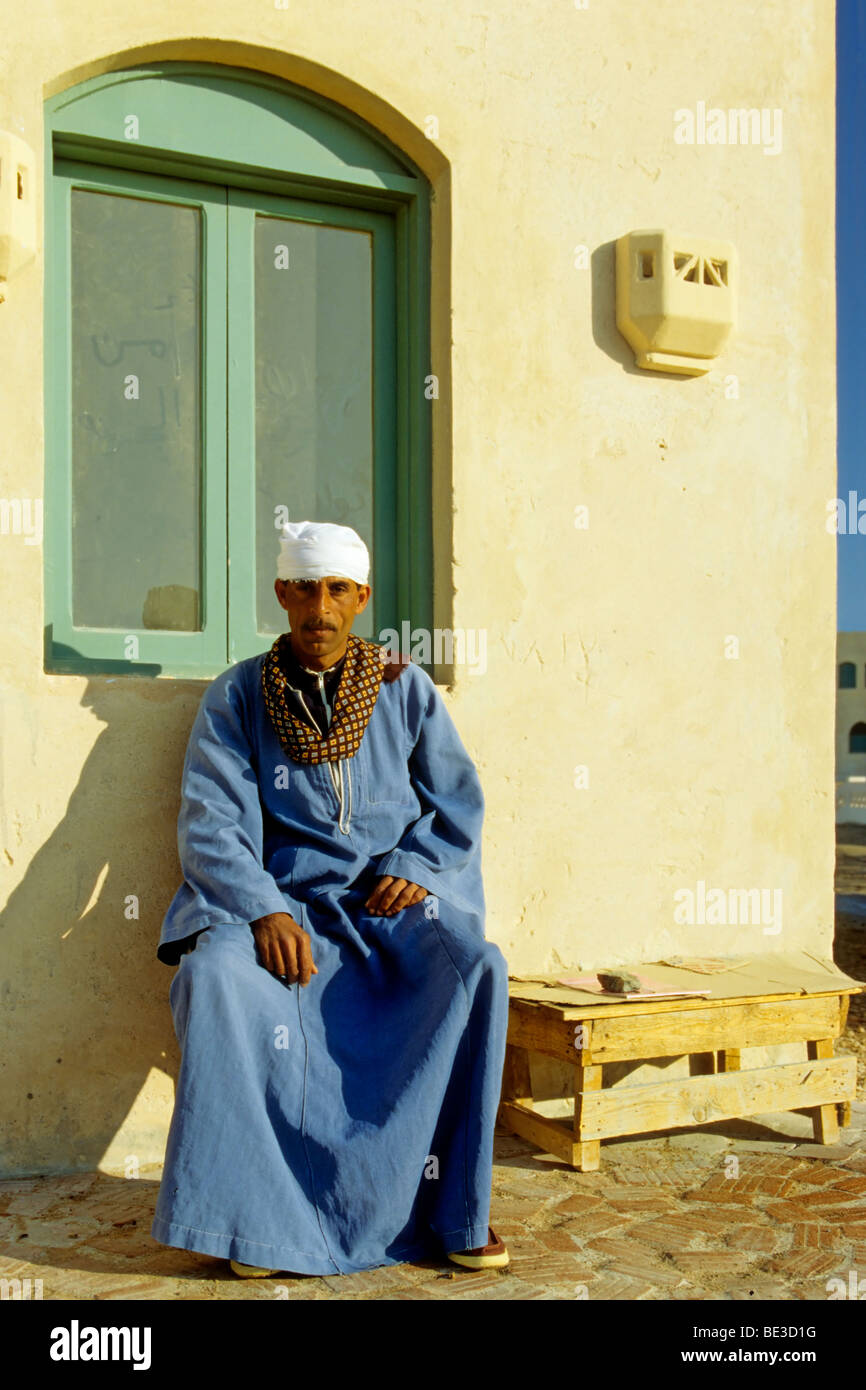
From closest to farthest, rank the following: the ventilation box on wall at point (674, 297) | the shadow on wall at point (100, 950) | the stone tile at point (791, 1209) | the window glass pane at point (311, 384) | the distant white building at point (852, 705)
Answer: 1. the stone tile at point (791, 1209)
2. the shadow on wall at point (100, 950)
3. the window glass pane at point (311, 384)
4. the ventilation box on wall at point (674, 297)
5. the distant white building at point (852, 705)

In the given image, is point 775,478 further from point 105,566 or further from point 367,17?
point 105,566

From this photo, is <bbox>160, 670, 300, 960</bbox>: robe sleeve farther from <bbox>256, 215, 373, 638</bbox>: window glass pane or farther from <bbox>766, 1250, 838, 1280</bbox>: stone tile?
<bbox>766, 1250, 838, 1280</bbox>: stone tile

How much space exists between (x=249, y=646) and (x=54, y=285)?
1.25 m

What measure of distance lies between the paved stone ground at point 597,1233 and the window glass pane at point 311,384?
183 cm

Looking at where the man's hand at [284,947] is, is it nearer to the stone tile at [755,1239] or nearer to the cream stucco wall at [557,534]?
the cream stucco wall at [557,534]

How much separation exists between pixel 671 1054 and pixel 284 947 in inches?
51.9

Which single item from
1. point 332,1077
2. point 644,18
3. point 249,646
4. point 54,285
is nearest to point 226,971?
point 332,1077

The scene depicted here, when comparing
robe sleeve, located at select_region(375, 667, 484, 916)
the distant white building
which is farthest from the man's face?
the distant white building

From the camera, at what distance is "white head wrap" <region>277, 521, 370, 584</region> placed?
353 cm

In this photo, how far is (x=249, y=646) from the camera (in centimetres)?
423

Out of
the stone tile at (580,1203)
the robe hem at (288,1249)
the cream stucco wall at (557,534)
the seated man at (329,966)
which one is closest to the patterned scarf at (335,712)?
the seated man at (329,966)

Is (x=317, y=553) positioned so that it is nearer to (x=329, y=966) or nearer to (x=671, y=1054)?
(x=329, y=966)

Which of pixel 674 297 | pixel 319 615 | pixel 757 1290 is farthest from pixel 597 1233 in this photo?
pixel 674 297

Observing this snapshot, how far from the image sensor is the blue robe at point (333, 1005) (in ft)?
9.69
